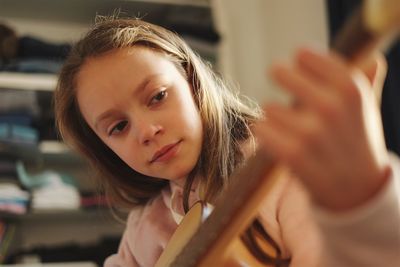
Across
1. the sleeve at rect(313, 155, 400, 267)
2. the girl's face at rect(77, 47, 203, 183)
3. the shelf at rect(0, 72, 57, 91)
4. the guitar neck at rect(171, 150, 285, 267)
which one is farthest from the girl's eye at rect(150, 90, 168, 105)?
the shelf at rect(0, 72, 57, 91)

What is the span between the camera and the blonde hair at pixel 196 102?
0.85 metres

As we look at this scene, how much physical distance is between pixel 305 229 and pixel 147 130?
12.0 inches

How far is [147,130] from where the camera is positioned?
82cm

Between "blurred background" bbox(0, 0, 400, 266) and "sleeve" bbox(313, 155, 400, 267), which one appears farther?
"blurred background" bbox(0, 0, 400, 266)

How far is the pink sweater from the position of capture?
1.22ft

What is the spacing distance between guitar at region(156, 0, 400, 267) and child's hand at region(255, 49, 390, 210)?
0.9 inches

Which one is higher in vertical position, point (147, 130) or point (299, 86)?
point (299, 86)

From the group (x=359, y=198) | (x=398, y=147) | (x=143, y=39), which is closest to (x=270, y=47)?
(x=398, y=147)

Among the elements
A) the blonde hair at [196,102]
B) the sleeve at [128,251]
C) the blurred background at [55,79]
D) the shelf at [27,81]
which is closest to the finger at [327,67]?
the blonde hair at [196,102]

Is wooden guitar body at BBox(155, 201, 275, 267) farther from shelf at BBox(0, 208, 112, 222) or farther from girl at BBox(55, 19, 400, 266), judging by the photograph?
shelf at BBox(0, 208, 112, 222)

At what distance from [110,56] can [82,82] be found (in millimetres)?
90

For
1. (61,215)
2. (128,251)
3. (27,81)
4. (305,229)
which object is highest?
(305,229)

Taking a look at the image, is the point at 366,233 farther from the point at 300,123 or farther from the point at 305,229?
the point at 305,229

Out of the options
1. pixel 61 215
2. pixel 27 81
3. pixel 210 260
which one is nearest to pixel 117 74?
pixel 210 260
